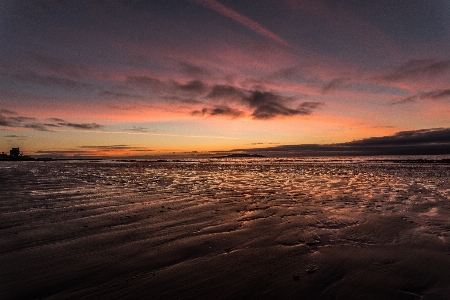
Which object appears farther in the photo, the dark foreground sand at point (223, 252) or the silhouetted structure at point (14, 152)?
the silhouetted structure at point (14, 152)

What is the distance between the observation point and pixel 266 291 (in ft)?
11.3

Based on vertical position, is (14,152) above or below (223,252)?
above

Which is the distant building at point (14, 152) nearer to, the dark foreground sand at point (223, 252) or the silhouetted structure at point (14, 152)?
the silhouetted structure at point (14, 152)

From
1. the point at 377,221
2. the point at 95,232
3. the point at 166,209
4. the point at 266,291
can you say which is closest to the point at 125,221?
the point at 95,232

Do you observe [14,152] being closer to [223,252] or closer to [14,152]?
[14,152]

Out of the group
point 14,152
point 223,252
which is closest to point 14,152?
point 14,152

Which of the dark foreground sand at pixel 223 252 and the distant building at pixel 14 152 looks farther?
the distant building at pixel 14 152

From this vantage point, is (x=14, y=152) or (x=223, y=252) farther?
(x=14, y=152)

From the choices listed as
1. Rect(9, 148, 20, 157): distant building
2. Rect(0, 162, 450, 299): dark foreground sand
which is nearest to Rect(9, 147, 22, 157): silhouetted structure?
Rect(9, 148, 20, 157): distant building

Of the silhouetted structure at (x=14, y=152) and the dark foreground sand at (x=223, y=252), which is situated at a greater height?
the silhouetted structure at (x=14, y=152)

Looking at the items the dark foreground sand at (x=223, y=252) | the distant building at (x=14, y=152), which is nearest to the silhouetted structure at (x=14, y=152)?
the distant building at (x=14, y=152)

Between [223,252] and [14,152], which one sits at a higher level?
[14,152]

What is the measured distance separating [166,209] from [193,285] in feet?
17.4

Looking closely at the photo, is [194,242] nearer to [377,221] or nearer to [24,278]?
[24,278]
